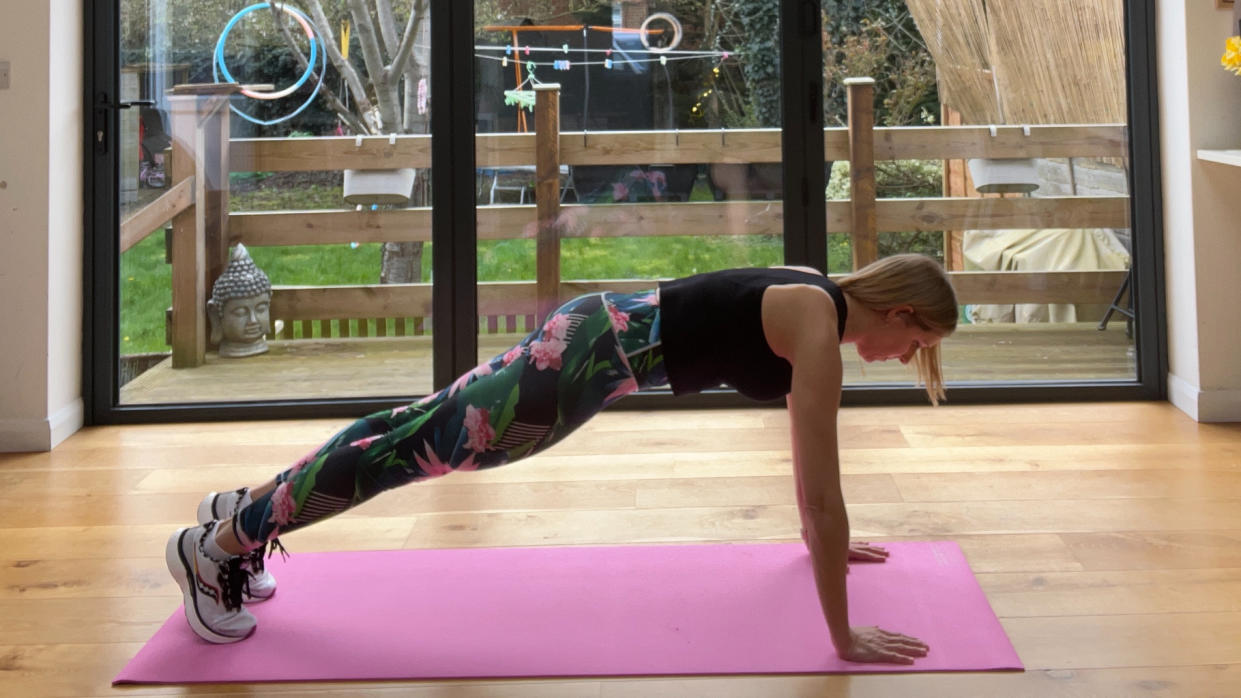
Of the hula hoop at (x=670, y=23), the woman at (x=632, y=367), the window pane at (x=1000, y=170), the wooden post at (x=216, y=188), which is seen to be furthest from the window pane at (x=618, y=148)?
the woman at (x=632, y=367)

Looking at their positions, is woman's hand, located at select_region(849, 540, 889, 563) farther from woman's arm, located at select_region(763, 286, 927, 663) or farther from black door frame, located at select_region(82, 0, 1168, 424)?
black door frame, located at select_region(82, 0, 1168, 424)

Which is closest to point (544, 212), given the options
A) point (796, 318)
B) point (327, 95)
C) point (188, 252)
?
point (327, 95)

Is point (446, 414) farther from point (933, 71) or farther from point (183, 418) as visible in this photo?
point (933, 71)

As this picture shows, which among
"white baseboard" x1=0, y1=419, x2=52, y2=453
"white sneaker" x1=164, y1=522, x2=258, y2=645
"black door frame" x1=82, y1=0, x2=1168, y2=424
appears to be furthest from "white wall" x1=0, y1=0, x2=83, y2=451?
"white sneaker" x1=164, y1=522, x2=258, y2=645

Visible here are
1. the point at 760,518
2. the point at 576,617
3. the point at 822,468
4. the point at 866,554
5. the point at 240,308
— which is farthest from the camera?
the point at 240,308

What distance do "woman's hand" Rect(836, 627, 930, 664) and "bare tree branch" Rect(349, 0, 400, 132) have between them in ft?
8.37

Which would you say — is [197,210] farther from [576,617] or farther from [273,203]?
[576,617]

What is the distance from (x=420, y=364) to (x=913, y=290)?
2.36 metres

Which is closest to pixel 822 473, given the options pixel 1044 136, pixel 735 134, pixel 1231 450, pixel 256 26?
pixel 1231 450

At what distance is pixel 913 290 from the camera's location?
83.5 inches

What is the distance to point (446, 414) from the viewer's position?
215cm

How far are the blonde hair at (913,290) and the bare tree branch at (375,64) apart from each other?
2294 millimetres

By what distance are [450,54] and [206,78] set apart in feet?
2.59

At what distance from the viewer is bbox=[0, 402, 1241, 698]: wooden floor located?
2090 mm
